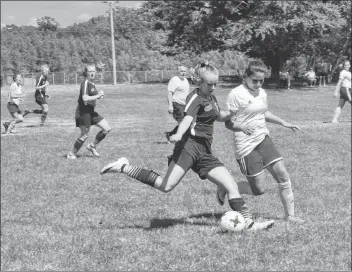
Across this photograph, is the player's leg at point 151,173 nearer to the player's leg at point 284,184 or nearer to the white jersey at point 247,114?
the white jersey at point 247,114

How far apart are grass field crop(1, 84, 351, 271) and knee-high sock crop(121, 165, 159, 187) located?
327cm

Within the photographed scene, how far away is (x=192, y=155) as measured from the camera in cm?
204

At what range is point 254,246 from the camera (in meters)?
14.5

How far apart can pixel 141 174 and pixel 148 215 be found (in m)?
14.8

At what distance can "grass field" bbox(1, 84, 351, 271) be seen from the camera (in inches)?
547

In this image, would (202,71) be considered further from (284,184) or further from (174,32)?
(284,184)

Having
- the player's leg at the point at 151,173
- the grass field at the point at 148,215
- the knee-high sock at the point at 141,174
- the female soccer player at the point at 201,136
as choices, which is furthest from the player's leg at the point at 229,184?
the grass field at the point at 148,215

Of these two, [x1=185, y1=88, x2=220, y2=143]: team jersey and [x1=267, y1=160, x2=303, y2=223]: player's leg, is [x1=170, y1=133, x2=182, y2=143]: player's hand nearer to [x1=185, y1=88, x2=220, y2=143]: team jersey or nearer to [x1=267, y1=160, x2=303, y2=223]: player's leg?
Result: [x1=185, y1=88, x2=220, y2=143]: team jersey

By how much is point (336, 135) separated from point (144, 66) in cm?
3038

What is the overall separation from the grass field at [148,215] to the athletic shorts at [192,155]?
486 cm

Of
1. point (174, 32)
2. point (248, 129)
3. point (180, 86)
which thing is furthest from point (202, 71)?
point (180, 86)

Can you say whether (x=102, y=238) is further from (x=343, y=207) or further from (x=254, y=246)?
(x=343, y=207)

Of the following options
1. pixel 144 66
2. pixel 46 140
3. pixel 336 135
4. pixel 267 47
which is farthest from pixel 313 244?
pixel 336 135

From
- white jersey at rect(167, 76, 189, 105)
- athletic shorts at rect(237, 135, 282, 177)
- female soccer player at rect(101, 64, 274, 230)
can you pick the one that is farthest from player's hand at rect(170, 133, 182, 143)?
athletic shorts at rect(237, 135, 282, 177)
